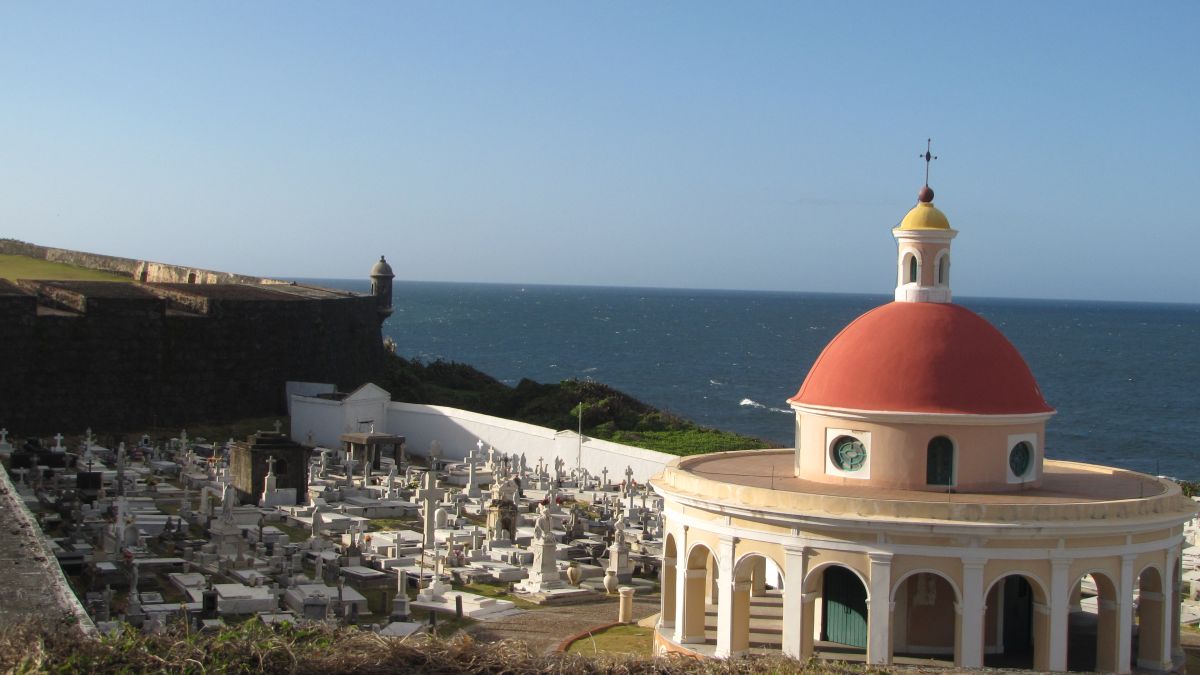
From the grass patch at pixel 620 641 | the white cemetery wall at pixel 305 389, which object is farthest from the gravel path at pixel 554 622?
the white cemetery wall at pixel 305 389

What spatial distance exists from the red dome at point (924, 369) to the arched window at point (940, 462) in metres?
0.43

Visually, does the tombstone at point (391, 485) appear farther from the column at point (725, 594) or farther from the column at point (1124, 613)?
the column at point (1124, 613)

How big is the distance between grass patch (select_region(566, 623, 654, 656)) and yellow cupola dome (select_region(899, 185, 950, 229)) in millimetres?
6401

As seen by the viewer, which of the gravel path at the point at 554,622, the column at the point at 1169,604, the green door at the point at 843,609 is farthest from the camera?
the gravel path at the point at 554,622

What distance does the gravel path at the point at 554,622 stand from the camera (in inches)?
725

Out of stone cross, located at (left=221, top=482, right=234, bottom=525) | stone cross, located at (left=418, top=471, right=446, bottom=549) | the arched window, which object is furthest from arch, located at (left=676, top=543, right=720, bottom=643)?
stone cross, located at (left=221, top=482, right=234, bottom=525)

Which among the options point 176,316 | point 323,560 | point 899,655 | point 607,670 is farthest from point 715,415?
point 607,670

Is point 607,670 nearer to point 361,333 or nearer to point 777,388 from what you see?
point 361,333

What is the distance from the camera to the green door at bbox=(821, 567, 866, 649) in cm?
1633

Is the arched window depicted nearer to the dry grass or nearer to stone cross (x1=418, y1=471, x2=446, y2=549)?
the dry grass

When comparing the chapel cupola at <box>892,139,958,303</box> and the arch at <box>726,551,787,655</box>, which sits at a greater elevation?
the chapel cupola at <box>892,139,958,303</box>

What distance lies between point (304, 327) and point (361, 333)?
12.8 ft

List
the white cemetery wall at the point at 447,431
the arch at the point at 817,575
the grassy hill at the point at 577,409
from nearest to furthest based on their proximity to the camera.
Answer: the arch at the point at 817,575
the white cemetery wall at the point at 447,431
the grassy hill at the point at 577,409

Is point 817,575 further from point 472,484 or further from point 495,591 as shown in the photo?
point 472,484
